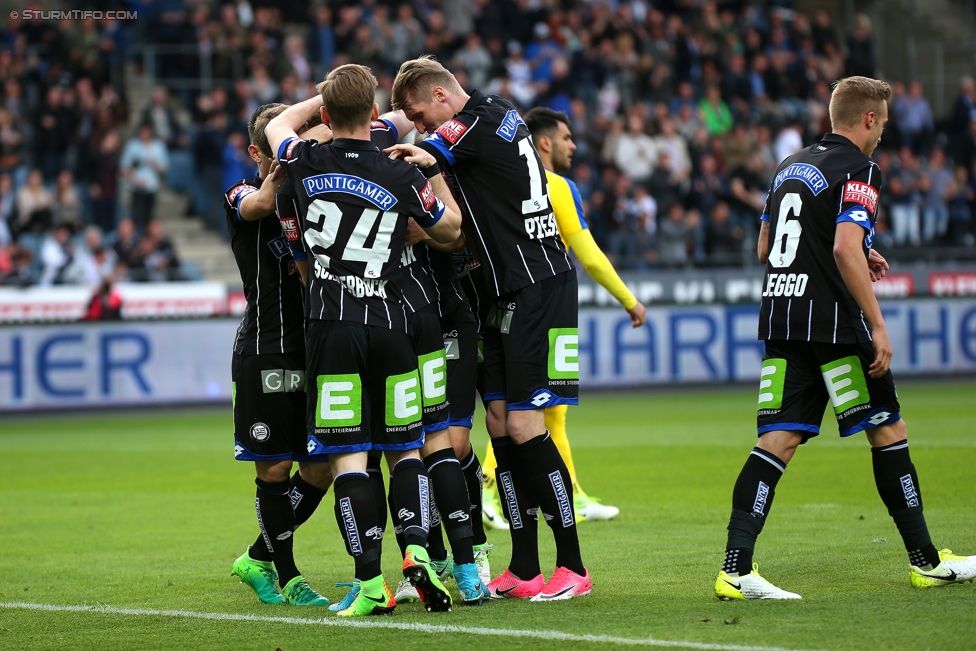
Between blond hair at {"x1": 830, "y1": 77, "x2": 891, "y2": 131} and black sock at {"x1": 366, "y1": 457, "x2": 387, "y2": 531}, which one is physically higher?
blond hair at {"x1": 830, "y1": 77, "x2": 891, "y2": 131}

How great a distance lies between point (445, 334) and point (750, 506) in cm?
161

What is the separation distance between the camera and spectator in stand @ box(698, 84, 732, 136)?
25.8 metres

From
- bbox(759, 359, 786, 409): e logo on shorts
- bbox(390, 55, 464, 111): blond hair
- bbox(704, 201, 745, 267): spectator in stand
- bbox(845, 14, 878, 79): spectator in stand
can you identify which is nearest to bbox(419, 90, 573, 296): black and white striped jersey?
bbox(390, 55, 464, 111): blond hair

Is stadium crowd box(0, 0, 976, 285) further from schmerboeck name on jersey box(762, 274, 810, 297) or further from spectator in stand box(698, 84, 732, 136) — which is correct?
schmerboeck name on jersey box(762, 274, 810, 297)

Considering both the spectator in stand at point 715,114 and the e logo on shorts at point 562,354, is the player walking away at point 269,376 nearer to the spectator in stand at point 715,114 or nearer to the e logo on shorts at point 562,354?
the e logo on shorts at point 562,354

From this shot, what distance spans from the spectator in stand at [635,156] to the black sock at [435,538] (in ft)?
58.9

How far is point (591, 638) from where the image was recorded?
503 cm

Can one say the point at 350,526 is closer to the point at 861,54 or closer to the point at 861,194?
the point at 861,194

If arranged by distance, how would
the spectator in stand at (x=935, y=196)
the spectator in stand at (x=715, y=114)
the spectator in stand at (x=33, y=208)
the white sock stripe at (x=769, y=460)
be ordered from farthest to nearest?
1. the spectator in stand at (x=715, y=114)
2. the spectator in stand at (x=935, y=196)
3. the spectator in stand at (x=33, y=208)
4. the white sock stripe at (x=769, y=460)

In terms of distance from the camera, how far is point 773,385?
19.8ft

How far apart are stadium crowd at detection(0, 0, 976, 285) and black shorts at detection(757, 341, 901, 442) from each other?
14.4 meters

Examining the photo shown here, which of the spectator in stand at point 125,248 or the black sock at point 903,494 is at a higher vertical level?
the spectator in stand at point 125,248

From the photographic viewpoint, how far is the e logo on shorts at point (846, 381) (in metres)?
5.97

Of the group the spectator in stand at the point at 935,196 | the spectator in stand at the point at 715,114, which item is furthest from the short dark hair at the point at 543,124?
the spectator in stand at the point at 715,114
